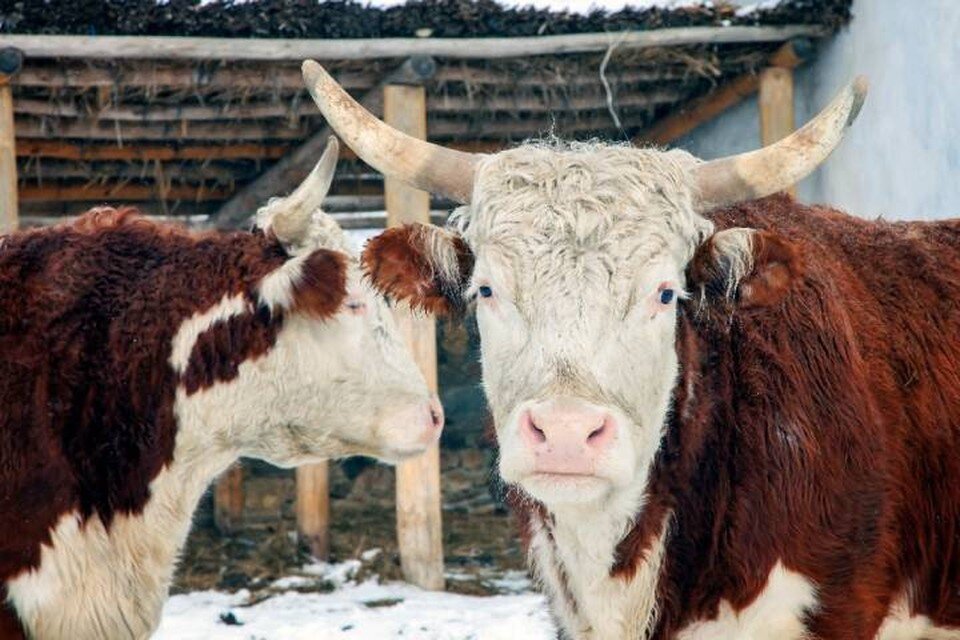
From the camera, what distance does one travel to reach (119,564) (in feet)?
16.8

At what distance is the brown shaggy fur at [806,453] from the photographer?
360cm

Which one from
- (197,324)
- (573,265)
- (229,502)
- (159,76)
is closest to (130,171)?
(159,76)

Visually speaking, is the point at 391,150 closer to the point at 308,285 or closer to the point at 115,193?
the point at 308,285

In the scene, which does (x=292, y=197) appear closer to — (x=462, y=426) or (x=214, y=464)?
(x=214, y=464)

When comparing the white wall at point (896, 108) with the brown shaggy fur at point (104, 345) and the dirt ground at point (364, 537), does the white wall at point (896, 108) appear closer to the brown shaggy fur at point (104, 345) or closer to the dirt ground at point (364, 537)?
the dirt ground at point (364, 537)

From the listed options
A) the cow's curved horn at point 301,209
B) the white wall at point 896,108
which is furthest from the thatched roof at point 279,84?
the cow's curved horn at point 301,209

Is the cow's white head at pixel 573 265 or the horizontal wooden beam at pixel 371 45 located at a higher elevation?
the horizontal wooden beam at pixel 371 45

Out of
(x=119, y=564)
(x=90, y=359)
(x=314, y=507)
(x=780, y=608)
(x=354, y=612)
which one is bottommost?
(x=354, y=612)

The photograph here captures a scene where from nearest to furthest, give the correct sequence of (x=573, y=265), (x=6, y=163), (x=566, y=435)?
(x=566, y=435), (x=573, y=265), (x=6, y=163)

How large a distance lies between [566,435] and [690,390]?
0.63m

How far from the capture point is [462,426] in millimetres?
12180

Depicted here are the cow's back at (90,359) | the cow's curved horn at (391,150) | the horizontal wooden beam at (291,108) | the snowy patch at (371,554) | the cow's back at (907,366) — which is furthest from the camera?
the snowy patch at (371,554)

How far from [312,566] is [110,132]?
3178 millimetres

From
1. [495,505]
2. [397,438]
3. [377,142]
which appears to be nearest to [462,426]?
[495,505]
